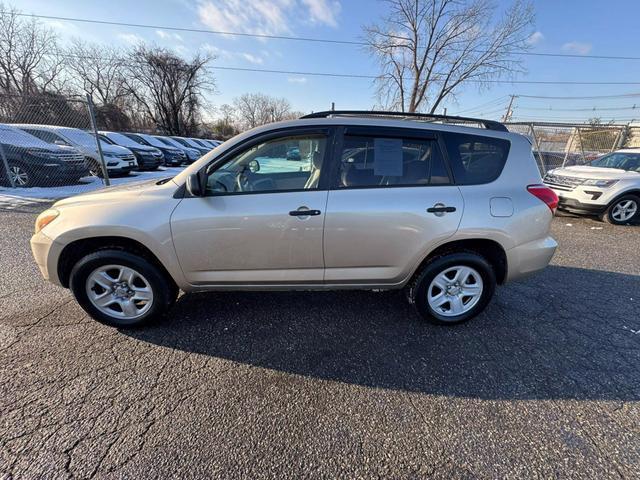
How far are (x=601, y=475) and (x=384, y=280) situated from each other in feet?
5.37

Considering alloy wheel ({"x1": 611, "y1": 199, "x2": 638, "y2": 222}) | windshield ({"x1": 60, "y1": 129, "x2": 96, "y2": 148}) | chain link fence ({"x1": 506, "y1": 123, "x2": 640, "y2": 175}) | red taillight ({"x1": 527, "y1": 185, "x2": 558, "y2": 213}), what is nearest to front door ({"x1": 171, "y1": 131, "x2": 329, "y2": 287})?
red taillight ({"x1": 527, "y1": 185, "x2": 558, "y2": 213})

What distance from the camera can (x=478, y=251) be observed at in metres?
2.67

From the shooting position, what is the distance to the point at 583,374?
217 centimetres

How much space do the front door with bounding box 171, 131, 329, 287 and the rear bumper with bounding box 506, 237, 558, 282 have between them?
1.73 m

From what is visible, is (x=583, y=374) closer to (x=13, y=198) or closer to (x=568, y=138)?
(x=13, y=198)

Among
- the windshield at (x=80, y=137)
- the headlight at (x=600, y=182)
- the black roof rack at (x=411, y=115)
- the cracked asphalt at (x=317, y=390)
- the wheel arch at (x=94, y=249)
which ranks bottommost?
the cracked asphalt at (x=317, y=390)

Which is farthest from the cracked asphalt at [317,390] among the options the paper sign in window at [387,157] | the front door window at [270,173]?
the paper sign in window at [387,157]

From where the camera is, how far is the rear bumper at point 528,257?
8.39 feet

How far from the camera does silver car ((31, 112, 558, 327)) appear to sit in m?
2.30

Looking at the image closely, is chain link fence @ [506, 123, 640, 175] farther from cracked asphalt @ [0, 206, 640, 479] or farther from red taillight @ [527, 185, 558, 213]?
cracked asphalt @ [0, 206, 640, 479]

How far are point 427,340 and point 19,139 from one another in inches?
433

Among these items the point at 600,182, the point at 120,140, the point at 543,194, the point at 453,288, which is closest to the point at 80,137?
the point at 120,140

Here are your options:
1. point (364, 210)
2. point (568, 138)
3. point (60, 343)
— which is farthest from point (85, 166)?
point (568, 138)

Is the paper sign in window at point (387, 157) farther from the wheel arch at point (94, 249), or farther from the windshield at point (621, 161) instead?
the windshield at point (621, 161)
